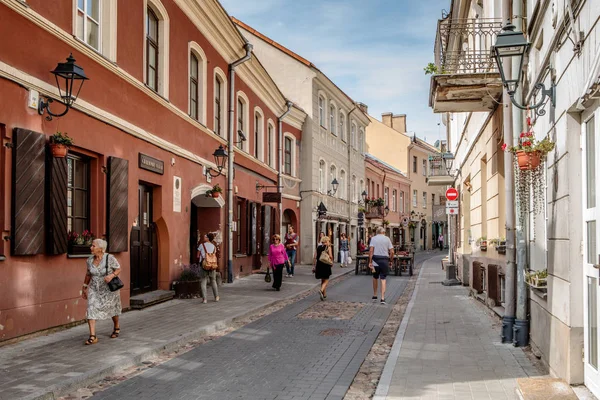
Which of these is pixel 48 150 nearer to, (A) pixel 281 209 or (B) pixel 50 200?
(B) pixel 50 200

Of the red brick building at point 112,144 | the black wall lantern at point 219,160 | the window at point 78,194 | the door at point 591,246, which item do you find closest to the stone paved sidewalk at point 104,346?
the red brick building at point 112,144

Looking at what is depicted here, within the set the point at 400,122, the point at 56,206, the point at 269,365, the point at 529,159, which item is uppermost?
the point at 400,122

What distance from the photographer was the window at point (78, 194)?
10.1 meters

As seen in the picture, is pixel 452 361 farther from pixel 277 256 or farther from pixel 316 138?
Result: pixel 316 138

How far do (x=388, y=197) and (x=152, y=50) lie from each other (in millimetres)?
37292

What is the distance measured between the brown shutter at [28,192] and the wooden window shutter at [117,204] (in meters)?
2.06

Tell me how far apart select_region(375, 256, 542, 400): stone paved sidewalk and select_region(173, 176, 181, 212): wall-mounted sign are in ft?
18.9

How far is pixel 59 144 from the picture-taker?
358 inches

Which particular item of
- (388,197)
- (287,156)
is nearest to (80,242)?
(287,156)

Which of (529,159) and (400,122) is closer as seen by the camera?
(529,159)

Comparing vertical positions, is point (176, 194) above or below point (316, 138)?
below

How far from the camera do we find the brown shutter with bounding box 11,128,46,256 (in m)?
8.35

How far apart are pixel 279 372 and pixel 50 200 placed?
4344mm

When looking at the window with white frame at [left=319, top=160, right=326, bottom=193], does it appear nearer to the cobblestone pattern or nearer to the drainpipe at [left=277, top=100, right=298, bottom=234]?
the drainpipe at [left=277, top=100, right=298, bottom=234]
